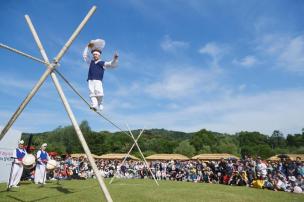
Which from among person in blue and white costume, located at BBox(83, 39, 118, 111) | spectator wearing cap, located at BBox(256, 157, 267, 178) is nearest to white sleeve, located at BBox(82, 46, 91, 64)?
person in blue and white costume, located at BBox(83, 39, 118, 111)

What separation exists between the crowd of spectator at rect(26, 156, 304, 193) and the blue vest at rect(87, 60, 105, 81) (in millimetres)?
5421

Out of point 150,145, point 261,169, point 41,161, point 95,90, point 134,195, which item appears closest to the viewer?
point 134,195

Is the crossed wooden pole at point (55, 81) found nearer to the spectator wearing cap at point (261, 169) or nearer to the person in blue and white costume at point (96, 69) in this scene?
the person in blue and white costume at point (96, 69)

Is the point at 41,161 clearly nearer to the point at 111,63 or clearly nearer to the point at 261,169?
the point at 111,63

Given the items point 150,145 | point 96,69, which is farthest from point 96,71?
point 150,145

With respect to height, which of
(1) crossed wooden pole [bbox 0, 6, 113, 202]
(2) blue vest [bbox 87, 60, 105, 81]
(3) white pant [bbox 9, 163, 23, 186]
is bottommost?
(3) white pant [bbox 9, 163, 23, 186]

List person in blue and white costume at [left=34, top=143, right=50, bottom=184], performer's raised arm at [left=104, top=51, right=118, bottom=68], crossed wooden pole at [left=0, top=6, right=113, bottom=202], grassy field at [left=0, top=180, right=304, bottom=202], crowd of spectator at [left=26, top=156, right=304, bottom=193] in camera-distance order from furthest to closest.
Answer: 1. crowd of spectator at [left=26, top=156, right=304, bottom=193]
2. person in blue and white costume at [left=34, top=143, right=50, bottom=184]
3. performer's raised arm at [left=104, top=51, right=118, bottom=68]
4. grassy field at [left=0, top=180, right=304, bottom=202]
5. crossed wooden pole at [left=0, top=6, right=113, bottom=202]

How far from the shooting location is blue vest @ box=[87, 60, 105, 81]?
901 centimetres

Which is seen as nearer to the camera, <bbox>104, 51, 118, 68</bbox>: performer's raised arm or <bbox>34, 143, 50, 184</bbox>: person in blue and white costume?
<bbox>104, 51, 118, 68</bbox>: performer's raised arm

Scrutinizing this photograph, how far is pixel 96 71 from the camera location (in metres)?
9.01

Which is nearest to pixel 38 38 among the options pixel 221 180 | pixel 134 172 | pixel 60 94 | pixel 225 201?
pixel 60 94

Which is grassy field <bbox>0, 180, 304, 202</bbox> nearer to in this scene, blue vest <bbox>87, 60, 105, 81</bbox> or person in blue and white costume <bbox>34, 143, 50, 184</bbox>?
person in blue and white costume <bbox>34, 143, 50, 184</bbox>

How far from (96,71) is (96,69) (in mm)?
63

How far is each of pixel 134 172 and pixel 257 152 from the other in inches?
2932
